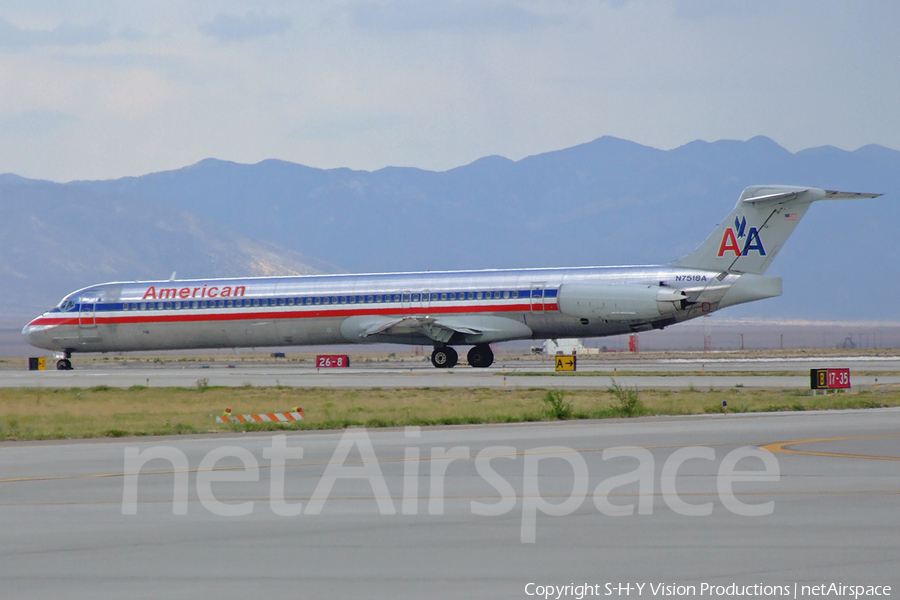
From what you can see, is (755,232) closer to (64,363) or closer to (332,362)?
(332,362)

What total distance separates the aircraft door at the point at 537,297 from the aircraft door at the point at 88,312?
2088 centimetres

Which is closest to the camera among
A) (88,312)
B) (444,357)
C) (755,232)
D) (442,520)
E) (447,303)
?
(442,520)

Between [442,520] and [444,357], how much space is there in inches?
1681

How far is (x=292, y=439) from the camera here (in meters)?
22.9

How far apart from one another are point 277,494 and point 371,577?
17.1 feet

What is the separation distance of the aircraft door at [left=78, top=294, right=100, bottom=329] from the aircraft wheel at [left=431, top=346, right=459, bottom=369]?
52.5 feet

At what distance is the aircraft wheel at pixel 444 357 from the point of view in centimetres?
5475

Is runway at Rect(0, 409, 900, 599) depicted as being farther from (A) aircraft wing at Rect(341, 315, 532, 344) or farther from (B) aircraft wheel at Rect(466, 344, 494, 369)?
(B) aircraft wheel at Rect(466, 344, 494, 369)

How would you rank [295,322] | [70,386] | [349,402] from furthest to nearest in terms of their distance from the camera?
[295,322] → [70,386] → [349,402]

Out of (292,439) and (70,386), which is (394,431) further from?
(70,386)

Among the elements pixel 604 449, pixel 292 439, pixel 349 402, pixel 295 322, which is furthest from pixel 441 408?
pixel 295 322

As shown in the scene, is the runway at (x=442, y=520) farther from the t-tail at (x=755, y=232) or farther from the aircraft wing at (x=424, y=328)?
the aircraft wing at (x=424, y=328)

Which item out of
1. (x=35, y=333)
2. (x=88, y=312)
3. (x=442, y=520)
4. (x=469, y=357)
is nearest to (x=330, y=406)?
(x=442, y=520)

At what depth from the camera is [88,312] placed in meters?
57.4
